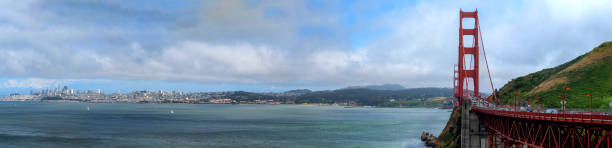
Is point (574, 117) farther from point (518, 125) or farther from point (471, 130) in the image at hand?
point (471, 130)

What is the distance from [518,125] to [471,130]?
48.3 ft

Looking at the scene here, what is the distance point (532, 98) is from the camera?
7225 centimetres

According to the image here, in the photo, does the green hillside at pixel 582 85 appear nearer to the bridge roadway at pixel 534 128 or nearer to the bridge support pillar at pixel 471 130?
the bridge roadway at pixel 534 128

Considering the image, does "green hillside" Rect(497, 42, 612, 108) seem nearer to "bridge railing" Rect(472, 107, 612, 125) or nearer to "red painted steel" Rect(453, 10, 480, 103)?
"red painted steel" Rect(453, 10, 480, 103)

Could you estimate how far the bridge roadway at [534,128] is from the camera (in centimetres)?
2231

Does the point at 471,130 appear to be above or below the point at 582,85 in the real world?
below

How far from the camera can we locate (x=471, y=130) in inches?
1890

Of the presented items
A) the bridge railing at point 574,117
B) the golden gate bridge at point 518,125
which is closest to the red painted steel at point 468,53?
the golden gate bridge at point 518,125

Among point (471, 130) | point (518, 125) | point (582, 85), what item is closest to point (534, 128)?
point (518, 125)

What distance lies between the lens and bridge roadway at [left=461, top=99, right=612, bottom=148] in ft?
73.2

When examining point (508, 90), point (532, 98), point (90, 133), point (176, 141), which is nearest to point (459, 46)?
point (532, 98)

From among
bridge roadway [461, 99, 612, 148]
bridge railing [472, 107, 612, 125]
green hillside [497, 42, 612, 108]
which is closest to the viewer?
bridge railing [472, 107, 612, 125]

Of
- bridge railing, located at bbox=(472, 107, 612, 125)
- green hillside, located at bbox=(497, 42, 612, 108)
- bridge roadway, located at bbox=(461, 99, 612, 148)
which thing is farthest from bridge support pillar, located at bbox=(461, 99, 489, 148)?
green hillside, located at bbox=(497, 42, 612, 108)

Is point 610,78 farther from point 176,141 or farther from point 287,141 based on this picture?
point 176,141
